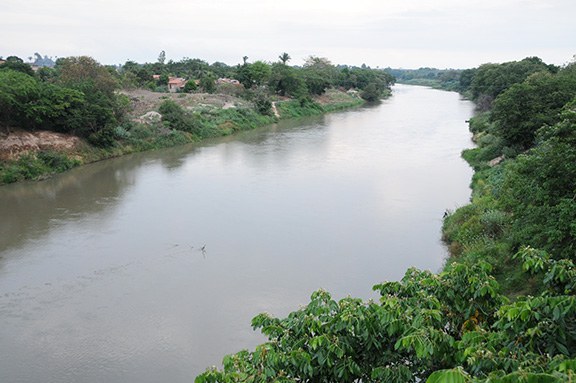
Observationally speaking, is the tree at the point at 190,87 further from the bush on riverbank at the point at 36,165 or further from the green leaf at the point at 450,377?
the green leaf at the point at 450,377

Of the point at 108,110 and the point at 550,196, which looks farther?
the point at 108,110

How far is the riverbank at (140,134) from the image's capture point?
22906mm

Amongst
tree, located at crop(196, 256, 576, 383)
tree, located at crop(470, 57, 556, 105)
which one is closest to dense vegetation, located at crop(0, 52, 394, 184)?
tree, located at crop(470, 57, 556, 105)

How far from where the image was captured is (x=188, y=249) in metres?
14.4

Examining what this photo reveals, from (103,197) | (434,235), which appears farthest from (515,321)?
(103,197)

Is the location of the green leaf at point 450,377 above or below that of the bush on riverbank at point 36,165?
above

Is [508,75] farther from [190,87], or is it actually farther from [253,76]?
[190,87]

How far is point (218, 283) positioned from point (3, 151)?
15692mm

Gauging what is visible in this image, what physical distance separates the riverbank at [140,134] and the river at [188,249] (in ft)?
3.42

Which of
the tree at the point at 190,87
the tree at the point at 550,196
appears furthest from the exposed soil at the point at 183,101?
the tree at the point at 550,196

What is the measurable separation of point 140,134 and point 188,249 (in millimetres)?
17595

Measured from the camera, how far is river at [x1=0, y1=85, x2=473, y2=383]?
9.71 metres

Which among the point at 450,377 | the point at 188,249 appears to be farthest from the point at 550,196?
the point at 188,249

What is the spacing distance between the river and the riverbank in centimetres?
104
